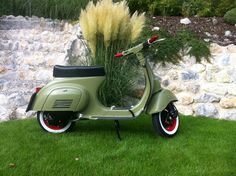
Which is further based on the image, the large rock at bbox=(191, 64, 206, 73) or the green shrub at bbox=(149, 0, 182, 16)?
the green shrub at bbox=(149, 0, 182, 16)

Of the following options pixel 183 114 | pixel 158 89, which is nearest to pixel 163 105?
pixel 158 89

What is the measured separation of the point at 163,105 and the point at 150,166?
0.85 m

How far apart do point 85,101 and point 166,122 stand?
0.90 meters

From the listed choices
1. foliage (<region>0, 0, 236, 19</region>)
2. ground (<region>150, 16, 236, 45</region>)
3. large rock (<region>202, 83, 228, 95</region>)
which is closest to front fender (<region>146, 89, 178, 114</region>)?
large rock (<region>202, 83, 228, 95</region>)

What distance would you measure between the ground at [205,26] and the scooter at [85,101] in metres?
2.34

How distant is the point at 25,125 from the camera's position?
4898mm

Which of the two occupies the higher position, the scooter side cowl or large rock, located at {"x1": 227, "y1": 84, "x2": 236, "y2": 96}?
the scooter side cowl

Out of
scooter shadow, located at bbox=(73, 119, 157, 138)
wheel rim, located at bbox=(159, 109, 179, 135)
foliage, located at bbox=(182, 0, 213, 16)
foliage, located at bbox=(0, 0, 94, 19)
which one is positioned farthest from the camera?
foliage, located at bbox=(182, 0, 213, 16)

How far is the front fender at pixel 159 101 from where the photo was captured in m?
4.42

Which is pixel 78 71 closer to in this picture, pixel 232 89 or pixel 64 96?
pixel 64 96

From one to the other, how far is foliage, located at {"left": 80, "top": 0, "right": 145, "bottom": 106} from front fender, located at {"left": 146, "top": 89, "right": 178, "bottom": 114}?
2.82 ft

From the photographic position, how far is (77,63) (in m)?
5.81

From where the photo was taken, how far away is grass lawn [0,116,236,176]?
12.1 ft

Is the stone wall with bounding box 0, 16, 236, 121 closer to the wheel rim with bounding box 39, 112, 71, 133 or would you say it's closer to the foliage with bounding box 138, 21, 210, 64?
the foliage with bounding box 138, 21, 210, 64
